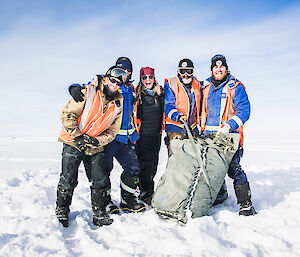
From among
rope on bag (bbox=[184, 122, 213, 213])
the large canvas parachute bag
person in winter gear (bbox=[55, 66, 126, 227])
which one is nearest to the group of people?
person in winter gear (bbox=[55, 66, 126, 227])

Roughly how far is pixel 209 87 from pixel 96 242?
7.73 feet

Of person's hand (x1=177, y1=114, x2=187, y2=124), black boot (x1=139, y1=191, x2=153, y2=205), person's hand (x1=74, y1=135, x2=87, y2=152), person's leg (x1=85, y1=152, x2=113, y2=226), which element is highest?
person's hand (x1=177, y1=114, x2=187, y2=124)

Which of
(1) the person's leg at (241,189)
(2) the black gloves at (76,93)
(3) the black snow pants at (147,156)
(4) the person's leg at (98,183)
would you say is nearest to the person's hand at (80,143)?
(4) the person's leg at (98,183)

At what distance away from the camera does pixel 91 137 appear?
9.29 feet

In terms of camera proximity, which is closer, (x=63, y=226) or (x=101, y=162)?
(x=63, y=226)

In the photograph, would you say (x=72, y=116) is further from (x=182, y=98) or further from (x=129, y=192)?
(x=182, y=98)

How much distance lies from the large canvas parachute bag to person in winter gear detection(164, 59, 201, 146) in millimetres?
→ 637

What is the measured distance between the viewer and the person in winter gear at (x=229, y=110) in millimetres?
3096

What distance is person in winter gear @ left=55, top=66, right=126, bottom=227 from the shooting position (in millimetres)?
2793

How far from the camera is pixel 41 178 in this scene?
17.4 ft

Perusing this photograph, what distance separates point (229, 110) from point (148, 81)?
1.27 metres

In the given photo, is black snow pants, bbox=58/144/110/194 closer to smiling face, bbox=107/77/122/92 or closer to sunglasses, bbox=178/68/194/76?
smiling face, bbox=107/77/122/92

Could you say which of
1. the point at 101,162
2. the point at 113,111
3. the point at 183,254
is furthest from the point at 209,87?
the point at 183,254

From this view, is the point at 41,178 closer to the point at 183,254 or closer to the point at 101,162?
the point at 101,162
